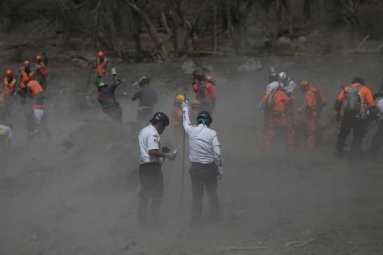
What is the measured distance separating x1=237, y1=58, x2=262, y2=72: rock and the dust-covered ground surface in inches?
204

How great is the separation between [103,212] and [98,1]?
19045 millimetres

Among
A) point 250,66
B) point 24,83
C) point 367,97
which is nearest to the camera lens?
point 367,97

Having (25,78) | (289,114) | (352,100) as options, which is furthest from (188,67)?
(352,100)

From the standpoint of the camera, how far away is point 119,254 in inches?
381

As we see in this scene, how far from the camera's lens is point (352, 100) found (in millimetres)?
13352

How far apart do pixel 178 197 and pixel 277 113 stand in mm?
3404

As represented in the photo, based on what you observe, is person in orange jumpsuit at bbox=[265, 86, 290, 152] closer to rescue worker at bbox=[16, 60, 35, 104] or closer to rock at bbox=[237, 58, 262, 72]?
rescue worker at bbox=[16, 60, 35, 104]

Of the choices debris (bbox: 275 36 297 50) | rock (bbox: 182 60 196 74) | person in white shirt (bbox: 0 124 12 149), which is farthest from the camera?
debris (bbox: 275 36 297 50)

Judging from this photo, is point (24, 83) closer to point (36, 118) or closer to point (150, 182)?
point (36, 118)

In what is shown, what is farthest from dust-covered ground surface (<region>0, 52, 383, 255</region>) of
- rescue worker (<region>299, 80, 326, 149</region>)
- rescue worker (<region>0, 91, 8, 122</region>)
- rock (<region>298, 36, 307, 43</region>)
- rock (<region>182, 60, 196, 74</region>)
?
rock (<region>298, 36, 307, 43</region>)

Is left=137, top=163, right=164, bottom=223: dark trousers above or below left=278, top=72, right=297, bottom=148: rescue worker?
below

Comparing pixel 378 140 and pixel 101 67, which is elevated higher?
pixel 101 67

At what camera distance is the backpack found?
1334 centimetres

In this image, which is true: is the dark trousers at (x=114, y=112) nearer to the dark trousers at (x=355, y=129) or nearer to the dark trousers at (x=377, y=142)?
the dark trousers at (x=355, y=129)
